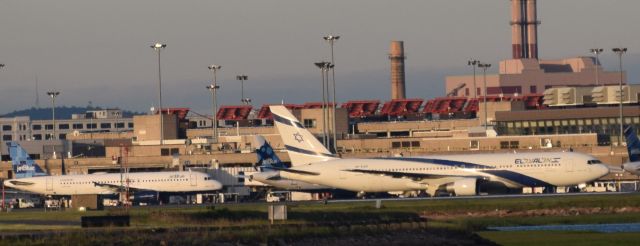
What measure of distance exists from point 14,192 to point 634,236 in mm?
92219

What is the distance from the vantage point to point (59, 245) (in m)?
57.3

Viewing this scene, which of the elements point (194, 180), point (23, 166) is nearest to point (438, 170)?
point (194, 180)

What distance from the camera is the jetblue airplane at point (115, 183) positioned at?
139750mm

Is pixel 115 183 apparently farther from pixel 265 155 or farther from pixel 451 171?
pixel 451 171

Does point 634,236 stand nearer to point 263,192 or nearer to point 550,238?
point 550,238

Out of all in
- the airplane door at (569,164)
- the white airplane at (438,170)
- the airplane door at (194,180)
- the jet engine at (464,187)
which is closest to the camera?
the airplane door at (569,164)

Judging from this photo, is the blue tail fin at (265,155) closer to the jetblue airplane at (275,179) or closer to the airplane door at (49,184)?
the jetblue airplane at (275,179)

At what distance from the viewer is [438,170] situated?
402 feet

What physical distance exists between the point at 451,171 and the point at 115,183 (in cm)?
3555

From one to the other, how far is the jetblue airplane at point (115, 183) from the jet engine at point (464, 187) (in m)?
28.6

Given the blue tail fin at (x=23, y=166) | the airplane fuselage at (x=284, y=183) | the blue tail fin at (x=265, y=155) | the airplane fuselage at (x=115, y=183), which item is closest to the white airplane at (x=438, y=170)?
the airplane fuselage at (x=284, y=183)

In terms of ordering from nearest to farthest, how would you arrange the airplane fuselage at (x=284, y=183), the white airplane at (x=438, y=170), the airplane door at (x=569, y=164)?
the airplane door at (x=569, y=164)
the white airplane at (x=438, y=170)
the airplane fuselage at (x=284, y=183)

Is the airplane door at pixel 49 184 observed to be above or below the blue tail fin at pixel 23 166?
below

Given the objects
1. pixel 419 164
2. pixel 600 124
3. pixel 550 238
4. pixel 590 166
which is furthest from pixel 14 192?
pixel 550 238
